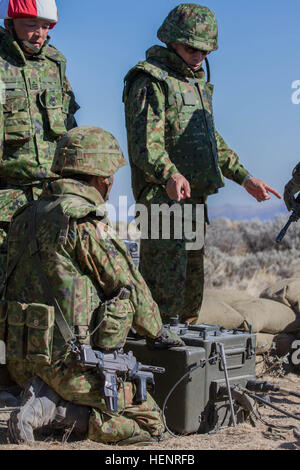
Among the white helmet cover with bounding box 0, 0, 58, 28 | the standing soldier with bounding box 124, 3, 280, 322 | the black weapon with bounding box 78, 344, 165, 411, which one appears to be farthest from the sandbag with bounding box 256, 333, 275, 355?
the white helmet cover with bounding box 0, 0, 58, 28

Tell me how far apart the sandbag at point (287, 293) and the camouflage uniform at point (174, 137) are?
6.41 feet

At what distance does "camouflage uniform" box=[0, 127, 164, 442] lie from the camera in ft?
12.4

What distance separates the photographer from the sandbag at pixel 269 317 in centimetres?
699

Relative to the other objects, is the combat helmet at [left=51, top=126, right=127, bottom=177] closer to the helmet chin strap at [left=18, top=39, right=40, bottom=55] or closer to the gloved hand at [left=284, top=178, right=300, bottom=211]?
the helmet chin strap at [left=18, top=39, right=40, bottom=55]

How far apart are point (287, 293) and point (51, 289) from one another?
13.7ft

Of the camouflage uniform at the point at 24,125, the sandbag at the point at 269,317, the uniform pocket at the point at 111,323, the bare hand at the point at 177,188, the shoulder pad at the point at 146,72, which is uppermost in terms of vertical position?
the shoulder pad at the point at 146,72

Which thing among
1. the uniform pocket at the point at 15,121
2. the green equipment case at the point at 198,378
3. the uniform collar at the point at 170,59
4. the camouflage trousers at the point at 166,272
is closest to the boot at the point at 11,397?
the green equipment case at the point at 198,378

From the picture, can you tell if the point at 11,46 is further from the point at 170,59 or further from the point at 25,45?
the point at 170,59

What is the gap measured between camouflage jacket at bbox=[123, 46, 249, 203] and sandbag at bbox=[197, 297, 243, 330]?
1545mm

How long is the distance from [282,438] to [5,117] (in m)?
2.66

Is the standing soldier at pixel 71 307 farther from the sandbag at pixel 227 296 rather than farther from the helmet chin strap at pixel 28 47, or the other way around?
the sandbag at pixel 227 296

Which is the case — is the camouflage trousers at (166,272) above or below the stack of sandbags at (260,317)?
above

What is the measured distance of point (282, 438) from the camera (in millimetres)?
4016
